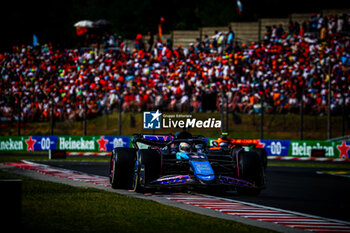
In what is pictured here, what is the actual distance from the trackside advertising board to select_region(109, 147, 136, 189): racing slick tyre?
558 inches

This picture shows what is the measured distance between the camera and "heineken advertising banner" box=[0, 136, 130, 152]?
31.5 meters

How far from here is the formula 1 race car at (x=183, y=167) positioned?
12.9 metres

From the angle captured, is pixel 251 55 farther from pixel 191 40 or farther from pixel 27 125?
pixel 27 125

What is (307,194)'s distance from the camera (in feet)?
47.1

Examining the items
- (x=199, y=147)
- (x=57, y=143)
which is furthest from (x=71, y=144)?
(x=199, y=147)

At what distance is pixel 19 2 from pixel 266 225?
5558cm

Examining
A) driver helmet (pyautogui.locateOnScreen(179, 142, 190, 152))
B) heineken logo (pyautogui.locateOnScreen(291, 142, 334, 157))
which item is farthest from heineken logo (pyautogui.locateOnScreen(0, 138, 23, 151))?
driver helmet (pyautogui.locateOnScreen(179, 142, 190, 152))

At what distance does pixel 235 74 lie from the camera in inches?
1324

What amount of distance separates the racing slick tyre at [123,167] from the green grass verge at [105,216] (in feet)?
3.09

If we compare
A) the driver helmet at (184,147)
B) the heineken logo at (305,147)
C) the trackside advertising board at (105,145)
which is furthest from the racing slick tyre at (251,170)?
the heineken logo at (305,147)

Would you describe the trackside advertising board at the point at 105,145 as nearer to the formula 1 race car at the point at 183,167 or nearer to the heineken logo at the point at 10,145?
the heineken logo at the point at 10,145

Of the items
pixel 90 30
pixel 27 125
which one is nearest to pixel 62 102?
pixel 27 125

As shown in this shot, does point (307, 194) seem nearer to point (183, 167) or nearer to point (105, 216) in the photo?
point (183, 167)

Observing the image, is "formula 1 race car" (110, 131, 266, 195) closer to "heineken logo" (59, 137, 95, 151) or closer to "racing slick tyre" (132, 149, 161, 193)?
"racing slick tyre" (132, 149, 161, 193)
